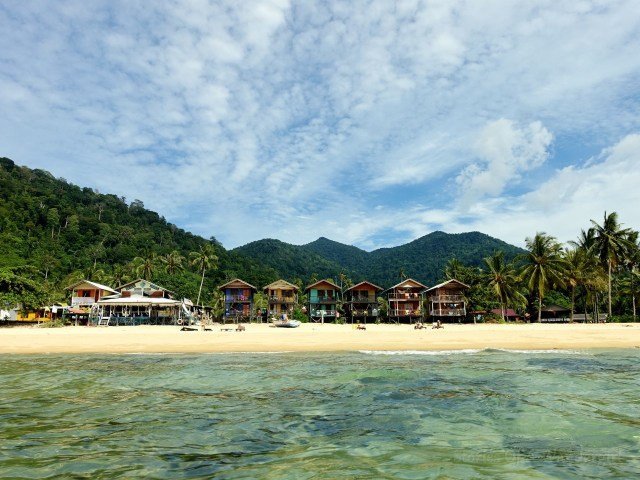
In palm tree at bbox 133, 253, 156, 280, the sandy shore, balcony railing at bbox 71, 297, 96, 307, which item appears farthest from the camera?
palm tree at bbox 133, 253, 156, 280

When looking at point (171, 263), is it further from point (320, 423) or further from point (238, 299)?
→ point (320, 423)

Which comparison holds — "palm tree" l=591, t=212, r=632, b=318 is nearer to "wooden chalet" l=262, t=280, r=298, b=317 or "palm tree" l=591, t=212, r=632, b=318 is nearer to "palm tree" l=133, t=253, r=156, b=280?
"wooden chalet" l=262, t=280, r=298, b=317

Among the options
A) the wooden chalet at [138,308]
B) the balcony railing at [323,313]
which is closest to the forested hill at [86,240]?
the wooden chalet at [138,308]

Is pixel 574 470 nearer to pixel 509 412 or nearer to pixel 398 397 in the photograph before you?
pixel 509 412

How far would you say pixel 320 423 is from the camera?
8.10m

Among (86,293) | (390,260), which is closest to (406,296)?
(86,293)

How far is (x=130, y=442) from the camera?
6.69 meters

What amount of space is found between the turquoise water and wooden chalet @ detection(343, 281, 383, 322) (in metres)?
43.3

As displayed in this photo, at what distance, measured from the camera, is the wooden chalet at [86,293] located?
165 ft

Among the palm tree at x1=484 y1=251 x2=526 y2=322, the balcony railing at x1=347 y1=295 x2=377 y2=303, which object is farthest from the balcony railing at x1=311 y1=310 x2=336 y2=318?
the palm tree at x1=484 y1=251 x2=526 y2=322

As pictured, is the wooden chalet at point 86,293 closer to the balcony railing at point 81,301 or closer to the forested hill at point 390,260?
the balcony railing at point 81,301

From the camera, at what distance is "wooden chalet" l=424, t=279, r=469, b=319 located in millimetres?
57362

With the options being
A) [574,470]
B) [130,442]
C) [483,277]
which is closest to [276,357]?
[130,442]

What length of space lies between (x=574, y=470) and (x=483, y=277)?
5794 centimetres
